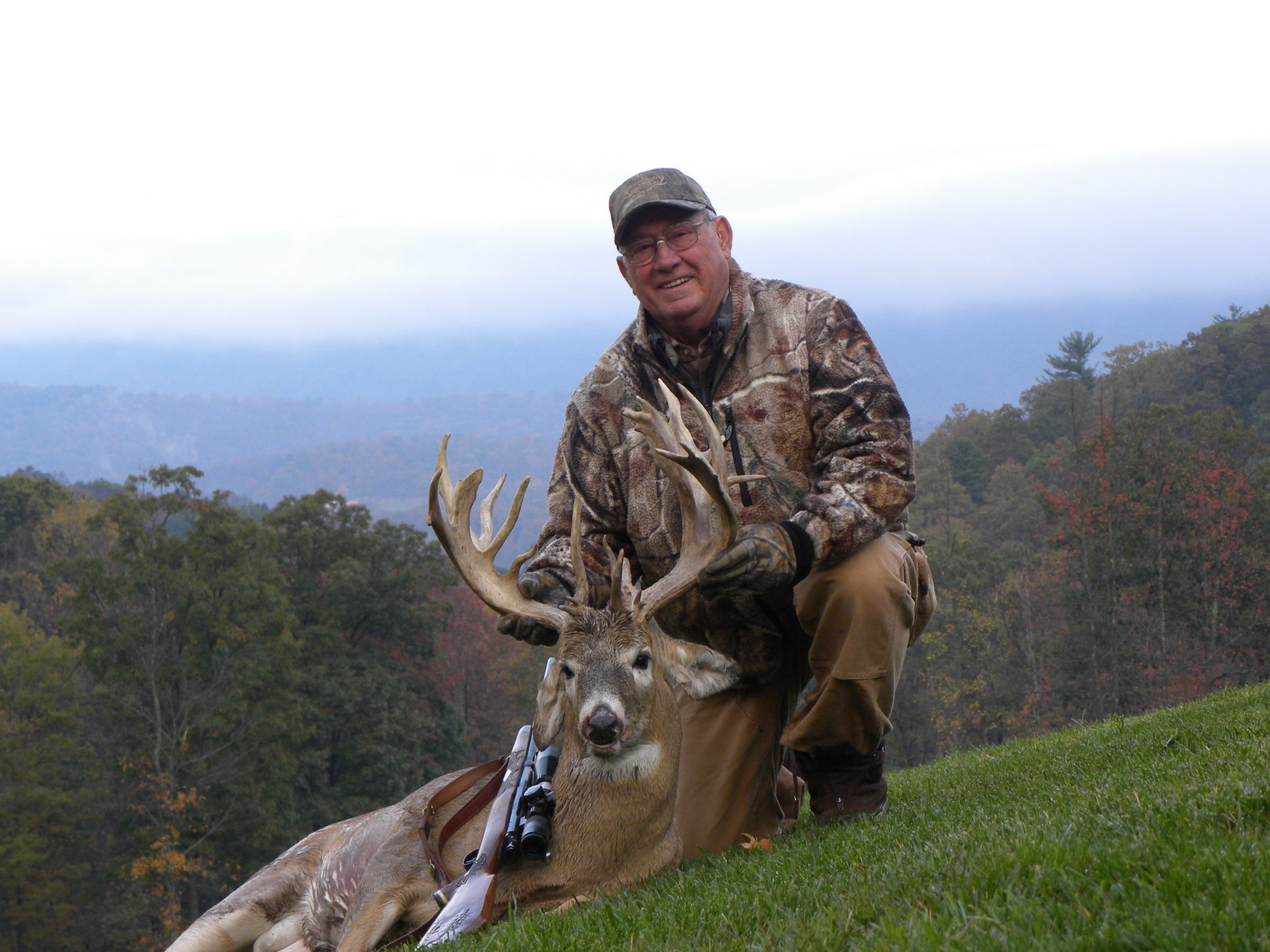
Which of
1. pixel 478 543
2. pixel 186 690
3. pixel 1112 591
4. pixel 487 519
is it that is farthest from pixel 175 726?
pixel 487 519

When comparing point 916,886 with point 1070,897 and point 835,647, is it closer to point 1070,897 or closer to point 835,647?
point 1070,897

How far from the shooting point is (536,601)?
4.79 metres

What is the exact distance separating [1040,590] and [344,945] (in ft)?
134

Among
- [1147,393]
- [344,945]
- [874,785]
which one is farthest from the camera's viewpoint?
[1147,393]

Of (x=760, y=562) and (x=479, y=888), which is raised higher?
(x=760, y=562)

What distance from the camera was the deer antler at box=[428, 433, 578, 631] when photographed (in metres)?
4.66

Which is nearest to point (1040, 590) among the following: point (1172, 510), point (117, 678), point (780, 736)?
point (1172, 510)

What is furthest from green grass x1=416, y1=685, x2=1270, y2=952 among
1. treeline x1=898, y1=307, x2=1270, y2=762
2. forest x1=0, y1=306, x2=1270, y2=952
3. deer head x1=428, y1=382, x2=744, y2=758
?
forest x1=0, y1=306, x2=1270, y2=952

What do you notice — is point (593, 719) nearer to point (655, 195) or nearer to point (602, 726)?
point (602, 726)

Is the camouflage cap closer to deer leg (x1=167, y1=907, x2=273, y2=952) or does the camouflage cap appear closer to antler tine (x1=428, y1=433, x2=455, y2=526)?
antler tine (x1=428, y1=433, x2=455, y2=526)

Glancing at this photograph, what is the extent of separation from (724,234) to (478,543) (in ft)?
6.38

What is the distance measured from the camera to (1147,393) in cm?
6059

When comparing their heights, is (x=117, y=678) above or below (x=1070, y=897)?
below

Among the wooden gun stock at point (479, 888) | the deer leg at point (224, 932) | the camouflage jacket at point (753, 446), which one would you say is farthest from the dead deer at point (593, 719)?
the deer leg at point (224, 932)
